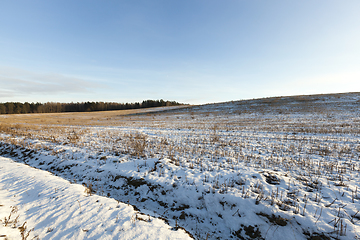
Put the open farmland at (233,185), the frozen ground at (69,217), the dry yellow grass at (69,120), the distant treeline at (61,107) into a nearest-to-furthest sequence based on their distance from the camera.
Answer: the frozen ground at (69,217), the open farmland at (233,185), the dry yellow grass at (69,120), the distant treeline at (61,107)

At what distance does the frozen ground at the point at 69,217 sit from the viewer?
323cm

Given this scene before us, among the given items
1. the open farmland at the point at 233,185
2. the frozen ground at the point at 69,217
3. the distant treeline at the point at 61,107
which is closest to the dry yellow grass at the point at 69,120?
the open farmland at the point at 233,185

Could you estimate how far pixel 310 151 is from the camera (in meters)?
8.83

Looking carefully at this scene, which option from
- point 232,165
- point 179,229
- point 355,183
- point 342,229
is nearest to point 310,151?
point 355,183

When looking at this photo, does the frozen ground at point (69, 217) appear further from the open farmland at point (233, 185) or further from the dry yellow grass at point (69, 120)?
the dry yellow grass at point (69, 120)

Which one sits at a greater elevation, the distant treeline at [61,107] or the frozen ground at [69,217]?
the distant treeline at [61,107]

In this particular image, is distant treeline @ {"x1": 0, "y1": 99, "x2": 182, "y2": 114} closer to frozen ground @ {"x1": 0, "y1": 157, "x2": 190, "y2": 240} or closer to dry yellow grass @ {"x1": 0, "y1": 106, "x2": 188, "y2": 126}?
dry yellow grass @ {"x1": 0, "y1": 106, "x2": 188, "y2": 126}

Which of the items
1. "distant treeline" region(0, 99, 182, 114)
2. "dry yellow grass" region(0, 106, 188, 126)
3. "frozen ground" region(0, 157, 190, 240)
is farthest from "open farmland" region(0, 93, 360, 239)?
"distant treeline" region(0, 99, 182, 114)

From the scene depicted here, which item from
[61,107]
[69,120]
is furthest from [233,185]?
[61,107]

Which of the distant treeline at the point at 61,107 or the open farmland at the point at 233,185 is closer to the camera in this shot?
the open farmland at the point at 233,185

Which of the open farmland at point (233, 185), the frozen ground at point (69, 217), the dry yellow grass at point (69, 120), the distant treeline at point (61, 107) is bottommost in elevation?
the open farmland at point (233, 185)

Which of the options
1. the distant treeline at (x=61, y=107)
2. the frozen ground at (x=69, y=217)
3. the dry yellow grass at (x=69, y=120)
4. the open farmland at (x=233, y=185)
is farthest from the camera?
the distant treeline at (x=61, y=107)

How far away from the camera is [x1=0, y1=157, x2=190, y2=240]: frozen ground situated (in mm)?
3232

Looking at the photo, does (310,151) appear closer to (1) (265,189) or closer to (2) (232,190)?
(1) (265,189)
